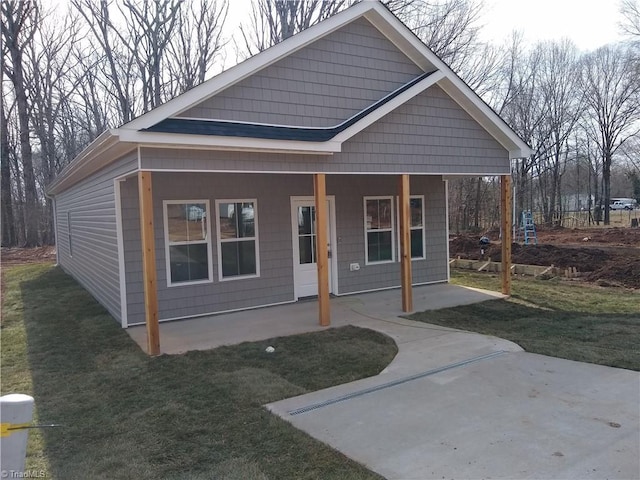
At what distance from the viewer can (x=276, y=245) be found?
939cm

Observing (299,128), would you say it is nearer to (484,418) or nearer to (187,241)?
(187,241)

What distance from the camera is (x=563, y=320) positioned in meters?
7.82

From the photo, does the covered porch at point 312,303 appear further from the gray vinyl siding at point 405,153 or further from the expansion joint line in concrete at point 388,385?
the expansion joint line in concrete at point 388,385

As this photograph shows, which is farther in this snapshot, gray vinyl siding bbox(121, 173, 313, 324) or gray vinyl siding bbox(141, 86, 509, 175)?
gray vinyl siding bbox(121, 173, 313, 324)

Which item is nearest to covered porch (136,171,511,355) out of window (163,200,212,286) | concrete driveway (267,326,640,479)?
window (163,200,212,286)

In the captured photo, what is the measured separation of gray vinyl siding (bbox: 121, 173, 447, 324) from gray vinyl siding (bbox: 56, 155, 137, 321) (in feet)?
1.44

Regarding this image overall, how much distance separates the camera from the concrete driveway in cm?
329

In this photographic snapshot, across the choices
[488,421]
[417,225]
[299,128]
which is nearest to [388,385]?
[488,421]

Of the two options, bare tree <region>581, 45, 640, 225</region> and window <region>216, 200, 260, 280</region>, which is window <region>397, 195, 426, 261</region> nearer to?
window <region>216, 200, 260, 280</region>

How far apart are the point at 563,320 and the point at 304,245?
4865mm

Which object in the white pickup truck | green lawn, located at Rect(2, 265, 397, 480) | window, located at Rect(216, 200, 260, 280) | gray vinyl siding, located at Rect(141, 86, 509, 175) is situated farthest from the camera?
the white pickup truck

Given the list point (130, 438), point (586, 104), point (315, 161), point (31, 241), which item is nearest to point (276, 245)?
point (315, 161)

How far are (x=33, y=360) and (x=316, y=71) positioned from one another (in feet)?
20.1

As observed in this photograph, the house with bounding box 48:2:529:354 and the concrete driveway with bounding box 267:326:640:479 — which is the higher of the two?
the house with bounding box 48:2:529:354
